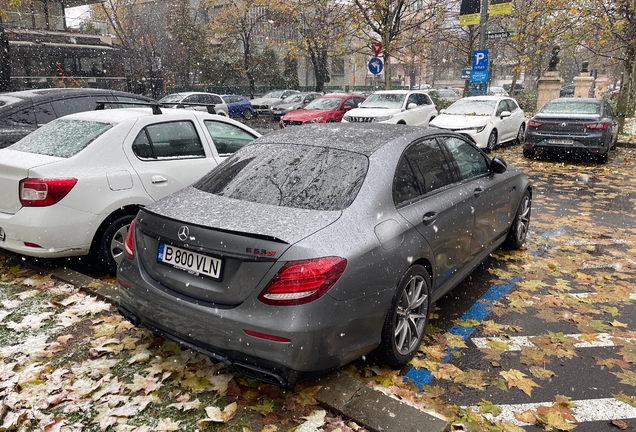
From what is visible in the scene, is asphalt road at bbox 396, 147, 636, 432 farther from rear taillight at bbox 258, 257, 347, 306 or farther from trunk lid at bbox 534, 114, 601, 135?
trunk lid at bbox 534, 114, 601, 135

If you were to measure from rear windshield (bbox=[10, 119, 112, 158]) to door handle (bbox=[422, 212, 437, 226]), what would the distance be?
3264 millimetres

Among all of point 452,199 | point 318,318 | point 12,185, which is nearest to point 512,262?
point 452,199

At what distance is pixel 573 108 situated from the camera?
12.4 meters

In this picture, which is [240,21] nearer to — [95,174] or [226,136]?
[226,136]

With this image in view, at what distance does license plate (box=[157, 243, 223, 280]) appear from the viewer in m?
2.74

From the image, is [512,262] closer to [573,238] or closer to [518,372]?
[573,238]

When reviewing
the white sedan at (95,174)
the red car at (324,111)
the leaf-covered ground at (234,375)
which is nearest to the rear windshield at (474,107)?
the red car at (324,111)

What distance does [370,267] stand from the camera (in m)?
2.84

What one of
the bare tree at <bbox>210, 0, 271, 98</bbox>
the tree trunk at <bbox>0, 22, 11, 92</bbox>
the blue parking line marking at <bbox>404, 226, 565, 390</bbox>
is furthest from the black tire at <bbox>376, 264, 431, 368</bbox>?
the bare tree at <bbox>210, 0, 271, 98</bbox>

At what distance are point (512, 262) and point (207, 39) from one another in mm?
40702

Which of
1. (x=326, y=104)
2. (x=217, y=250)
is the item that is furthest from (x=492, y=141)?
(x=217, y=250)

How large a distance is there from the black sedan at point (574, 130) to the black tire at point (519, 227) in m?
6.86

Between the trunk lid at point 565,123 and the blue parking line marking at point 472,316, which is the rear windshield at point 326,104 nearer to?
the trunk lid at point 565,123

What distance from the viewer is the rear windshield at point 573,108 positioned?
12.1m
